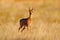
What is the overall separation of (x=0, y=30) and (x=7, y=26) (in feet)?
2.45

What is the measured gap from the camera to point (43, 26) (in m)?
12.1

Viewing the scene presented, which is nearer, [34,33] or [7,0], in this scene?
[34,33]

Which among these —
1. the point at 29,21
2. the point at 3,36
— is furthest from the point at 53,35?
the point at 3,36

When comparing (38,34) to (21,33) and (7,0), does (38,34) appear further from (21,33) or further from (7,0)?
(7,0)

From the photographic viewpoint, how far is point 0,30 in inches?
450

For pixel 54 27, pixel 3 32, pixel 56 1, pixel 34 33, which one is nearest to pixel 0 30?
pixel 3 32

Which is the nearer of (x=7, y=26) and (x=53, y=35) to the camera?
(x=53, y=35)

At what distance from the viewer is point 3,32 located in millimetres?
10992

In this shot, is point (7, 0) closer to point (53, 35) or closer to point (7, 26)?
point (7, 26)

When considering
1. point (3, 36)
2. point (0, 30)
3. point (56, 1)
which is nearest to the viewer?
point (3, 36)

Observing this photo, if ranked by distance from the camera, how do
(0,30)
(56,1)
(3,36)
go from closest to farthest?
(3,36) < (0,30) < (56,1)

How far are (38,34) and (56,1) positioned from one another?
12.2m

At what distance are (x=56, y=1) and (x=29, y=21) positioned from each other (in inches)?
467

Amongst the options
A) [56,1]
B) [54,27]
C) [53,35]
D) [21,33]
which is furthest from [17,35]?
[56,1]
